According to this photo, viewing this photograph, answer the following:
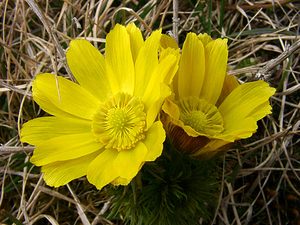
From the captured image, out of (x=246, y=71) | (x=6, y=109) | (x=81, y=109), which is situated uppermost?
(x=81, y=109)

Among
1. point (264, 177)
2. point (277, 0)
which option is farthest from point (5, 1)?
point (264, 177)

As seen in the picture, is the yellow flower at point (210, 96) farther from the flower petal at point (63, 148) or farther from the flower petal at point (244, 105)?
the flower petal at point (63, 148)

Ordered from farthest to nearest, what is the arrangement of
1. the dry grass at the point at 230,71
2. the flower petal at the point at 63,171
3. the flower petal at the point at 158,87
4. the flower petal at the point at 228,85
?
the dry grass at the point at 230,71 → the flower petal at the point at 228,85 → the flower petal at the point at 63,171 → the flower petal at the point at 158,87

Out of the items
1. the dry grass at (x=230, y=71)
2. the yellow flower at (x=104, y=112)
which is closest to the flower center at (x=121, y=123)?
the yellow flower at (x=104, y=112)

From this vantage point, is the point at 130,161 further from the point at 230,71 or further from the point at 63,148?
the point at 230,71

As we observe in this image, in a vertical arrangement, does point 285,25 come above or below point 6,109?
above

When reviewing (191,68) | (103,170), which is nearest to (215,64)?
(191,68)

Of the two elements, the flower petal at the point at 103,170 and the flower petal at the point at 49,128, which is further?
the flower petal at the point at 49,128

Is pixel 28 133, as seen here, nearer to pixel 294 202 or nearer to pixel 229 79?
pixel 229 79
